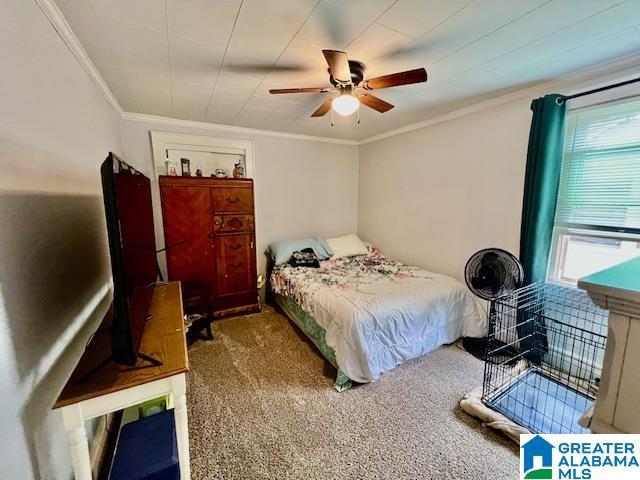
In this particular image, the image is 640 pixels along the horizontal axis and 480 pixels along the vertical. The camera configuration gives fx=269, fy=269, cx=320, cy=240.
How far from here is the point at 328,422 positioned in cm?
174

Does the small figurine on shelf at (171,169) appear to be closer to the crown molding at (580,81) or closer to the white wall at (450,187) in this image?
the white wall at (450,187)

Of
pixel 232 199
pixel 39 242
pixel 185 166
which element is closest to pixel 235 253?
pixel 232 199

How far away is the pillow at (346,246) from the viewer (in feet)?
12.5

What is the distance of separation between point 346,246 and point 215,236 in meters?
1.78

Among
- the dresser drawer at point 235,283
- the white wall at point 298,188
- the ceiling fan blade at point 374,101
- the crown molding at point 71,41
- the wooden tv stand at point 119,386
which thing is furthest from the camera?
the white wall at point 298,188

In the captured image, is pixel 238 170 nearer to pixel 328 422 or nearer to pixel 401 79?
pixel 401 79

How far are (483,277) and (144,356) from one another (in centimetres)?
239

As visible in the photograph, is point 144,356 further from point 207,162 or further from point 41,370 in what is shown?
point 207,162

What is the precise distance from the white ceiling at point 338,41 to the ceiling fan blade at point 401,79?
19 centimetres

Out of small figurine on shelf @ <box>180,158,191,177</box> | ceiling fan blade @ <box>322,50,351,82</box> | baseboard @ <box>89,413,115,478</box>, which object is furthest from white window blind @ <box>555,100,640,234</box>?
small figurine on shelf @ <box>180,158,191,177</box>

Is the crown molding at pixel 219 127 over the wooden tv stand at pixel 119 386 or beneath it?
over

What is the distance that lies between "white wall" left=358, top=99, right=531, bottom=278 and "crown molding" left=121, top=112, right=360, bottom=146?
2.75ft

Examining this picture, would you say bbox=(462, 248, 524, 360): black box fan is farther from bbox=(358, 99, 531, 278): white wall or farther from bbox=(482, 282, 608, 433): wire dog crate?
bbox=(358, 99, 531, 278): white wall

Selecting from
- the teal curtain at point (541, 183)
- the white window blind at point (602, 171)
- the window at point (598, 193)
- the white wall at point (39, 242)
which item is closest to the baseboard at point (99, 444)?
the white wall at point (39, 242)
